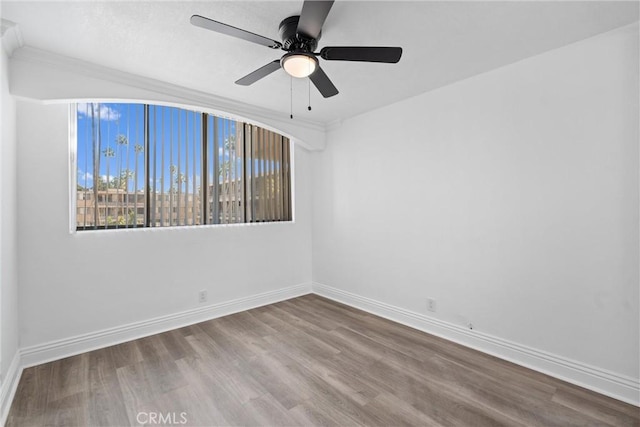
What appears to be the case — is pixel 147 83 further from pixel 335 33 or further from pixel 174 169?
pixel 335 33

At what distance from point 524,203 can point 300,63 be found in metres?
2.03

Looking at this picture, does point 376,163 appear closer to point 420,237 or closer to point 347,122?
point 347,122

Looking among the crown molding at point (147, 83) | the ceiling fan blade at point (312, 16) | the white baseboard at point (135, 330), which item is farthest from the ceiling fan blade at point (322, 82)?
the white baseboard at point (135, 330)

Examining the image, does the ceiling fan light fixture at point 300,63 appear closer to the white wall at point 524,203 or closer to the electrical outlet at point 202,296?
the white wall at point 524,203

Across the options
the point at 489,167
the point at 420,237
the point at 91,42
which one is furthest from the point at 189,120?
the point at 489,167

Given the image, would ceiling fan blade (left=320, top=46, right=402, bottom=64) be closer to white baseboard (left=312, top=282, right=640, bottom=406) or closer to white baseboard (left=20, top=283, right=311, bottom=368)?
white baseboard (left=312, top=282, right=640, bottom=406)

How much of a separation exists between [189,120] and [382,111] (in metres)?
2.20

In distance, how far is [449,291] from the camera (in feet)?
9.51

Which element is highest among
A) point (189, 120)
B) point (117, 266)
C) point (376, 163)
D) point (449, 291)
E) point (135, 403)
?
point (189, 120)

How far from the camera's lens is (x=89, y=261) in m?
2.70

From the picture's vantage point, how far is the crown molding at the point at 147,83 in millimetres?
2264

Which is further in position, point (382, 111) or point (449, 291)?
point (382, 111)

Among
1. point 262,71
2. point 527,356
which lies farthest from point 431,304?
point 262,71

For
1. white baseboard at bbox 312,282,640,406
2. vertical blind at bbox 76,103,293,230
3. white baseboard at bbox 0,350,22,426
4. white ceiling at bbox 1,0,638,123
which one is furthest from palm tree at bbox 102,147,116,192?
white baseboard at bbox 312,282,640,406
